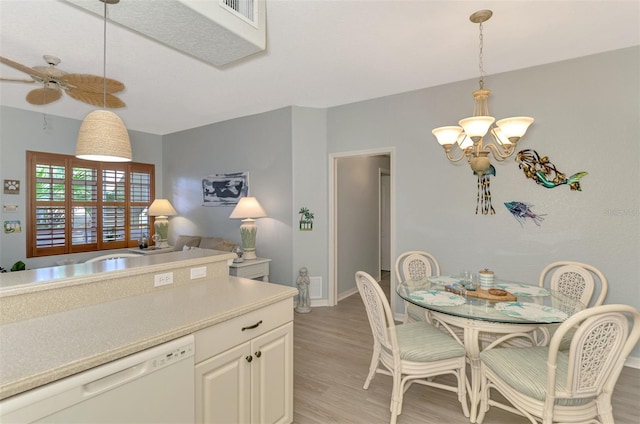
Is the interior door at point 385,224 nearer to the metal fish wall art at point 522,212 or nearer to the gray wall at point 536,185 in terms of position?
the gray wall at point 536,185

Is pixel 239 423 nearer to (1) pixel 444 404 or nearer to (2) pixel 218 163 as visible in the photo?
(1) pixel 444 404

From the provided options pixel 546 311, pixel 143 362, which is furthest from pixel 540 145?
pixel 143 362

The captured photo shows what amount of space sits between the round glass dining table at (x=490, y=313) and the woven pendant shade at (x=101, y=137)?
207cm

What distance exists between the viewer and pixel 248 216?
167 inches

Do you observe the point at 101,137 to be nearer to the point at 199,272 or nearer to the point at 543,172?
the point at 199,272

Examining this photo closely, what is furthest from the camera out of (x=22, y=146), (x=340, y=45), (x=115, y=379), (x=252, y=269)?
(x=22, y=146)

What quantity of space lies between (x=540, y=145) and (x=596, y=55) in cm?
87

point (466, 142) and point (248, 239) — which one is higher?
point (466, 142)

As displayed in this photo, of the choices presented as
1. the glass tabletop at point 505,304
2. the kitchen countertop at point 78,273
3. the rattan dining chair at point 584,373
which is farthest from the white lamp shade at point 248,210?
the rattan dining chair at point 584,373

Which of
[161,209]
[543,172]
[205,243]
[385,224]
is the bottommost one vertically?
[205,243]

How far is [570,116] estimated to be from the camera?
116 inches

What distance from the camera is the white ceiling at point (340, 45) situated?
2213mm

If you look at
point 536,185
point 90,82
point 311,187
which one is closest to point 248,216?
point 311,187

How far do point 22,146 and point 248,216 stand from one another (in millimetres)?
3398
